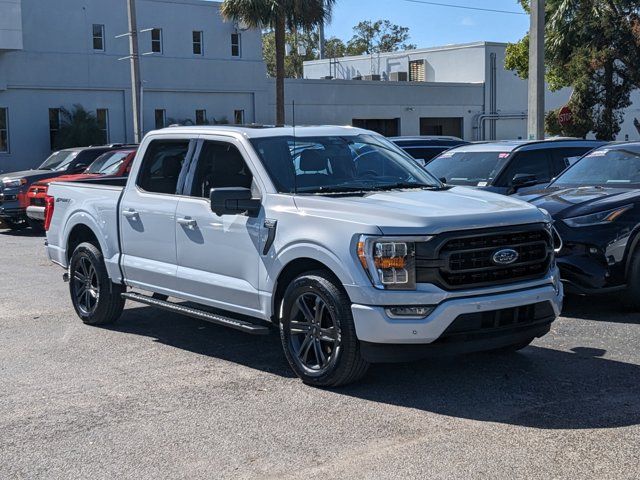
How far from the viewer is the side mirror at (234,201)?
23.0ft

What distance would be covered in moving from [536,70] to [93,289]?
12485 millimetres

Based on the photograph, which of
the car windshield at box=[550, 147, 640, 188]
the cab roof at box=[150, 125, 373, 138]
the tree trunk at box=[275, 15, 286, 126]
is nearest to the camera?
the cab roof at box=[150, 125, 373, 138]

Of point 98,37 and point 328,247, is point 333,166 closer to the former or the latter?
point 328,247

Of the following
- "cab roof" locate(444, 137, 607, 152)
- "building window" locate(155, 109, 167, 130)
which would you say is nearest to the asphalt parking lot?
"cab roof" locate(444, 137, 607, 152)

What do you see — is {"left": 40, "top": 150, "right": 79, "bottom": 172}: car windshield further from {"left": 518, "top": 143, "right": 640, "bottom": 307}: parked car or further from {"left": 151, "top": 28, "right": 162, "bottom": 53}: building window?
{"left": 151, "top": 28, "right": 162, "bottom": 53}: building window

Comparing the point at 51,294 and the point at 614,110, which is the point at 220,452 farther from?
the point at 614,110

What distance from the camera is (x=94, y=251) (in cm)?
900

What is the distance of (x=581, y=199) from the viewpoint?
9.27 metres

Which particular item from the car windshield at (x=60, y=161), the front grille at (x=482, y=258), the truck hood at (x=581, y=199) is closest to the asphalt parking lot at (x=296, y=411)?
the front grille at (x=482, y=258)

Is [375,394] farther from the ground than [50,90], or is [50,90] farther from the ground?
[50,90]

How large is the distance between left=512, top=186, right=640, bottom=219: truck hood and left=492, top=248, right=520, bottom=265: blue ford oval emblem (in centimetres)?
264

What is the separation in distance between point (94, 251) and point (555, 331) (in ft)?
14.8

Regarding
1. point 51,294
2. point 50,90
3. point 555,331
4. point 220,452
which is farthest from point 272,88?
point 220,452

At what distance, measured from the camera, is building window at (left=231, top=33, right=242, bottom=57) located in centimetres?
4078
